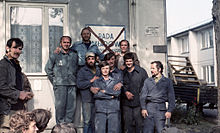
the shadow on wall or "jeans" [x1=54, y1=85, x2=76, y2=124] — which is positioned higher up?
the shadow on wall

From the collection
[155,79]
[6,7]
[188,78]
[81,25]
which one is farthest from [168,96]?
[188,78]

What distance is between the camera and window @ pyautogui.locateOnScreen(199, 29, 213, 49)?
94.3ft

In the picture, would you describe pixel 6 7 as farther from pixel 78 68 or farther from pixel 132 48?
pixel 132 48

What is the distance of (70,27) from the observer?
7152 millimetres

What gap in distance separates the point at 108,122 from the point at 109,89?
0.66 meters

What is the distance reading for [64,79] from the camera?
6344 mm

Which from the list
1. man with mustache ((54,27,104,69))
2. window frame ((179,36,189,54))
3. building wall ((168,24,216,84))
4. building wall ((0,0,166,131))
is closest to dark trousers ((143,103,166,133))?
man with mustache ((54,27,104,69))

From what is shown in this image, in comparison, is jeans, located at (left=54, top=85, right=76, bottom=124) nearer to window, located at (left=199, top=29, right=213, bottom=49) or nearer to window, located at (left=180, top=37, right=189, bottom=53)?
window, located at (left=199, top=29, right=213, bottom=49)

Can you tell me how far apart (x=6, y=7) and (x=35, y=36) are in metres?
0.96

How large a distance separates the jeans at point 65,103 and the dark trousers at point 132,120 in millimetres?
1273

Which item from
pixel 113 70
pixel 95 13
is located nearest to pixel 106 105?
pixel 113 70

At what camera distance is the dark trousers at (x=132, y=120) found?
5.95 metres

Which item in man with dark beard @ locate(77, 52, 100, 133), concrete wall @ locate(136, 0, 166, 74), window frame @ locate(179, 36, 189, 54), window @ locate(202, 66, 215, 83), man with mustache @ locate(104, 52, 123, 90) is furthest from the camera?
window frame @ locate(179, 36, 189, 54)

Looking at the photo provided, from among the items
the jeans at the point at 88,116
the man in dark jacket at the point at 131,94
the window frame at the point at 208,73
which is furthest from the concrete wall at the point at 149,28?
the window frame at the point at 208,73
